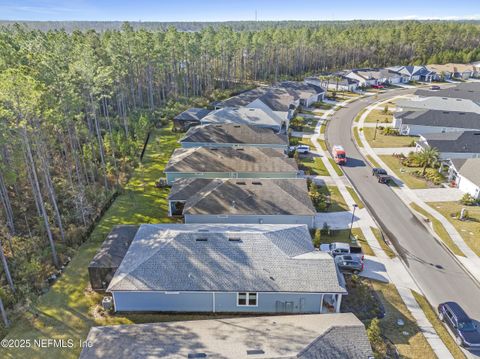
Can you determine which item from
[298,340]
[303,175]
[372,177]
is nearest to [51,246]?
[298,340]

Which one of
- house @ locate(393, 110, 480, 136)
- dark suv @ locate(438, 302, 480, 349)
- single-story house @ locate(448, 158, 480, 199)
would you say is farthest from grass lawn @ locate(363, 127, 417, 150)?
dark suv @ locate(438, 302, 480, 349)

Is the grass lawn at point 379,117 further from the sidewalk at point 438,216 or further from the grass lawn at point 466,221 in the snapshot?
the grass lawn at point 466,221

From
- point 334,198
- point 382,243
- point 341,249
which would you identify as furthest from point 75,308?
point 334,198

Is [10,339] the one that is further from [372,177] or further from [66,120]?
[372,177]

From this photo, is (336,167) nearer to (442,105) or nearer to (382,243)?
(382,243)

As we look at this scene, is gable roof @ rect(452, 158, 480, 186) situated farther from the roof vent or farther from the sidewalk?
the roof vent
